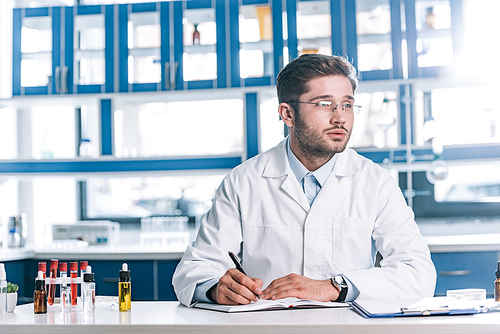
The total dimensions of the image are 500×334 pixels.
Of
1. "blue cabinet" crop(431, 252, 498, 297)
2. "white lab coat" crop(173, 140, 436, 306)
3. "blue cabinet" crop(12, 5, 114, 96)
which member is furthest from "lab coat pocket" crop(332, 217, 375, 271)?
"blue cabinet" crop(12, 5, 114, 96)

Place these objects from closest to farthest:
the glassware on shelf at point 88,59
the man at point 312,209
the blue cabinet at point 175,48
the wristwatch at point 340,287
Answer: the wristwatch at point 340,287 → the man at point 312,209 → the blue cabinet at point 175,48 → the glassware on shelf at point 88,59

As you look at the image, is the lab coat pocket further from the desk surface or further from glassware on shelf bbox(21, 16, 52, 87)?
glassware on shelf bbox(21, 16, 52, 87)

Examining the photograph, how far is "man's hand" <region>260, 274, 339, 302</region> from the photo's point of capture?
1310mm

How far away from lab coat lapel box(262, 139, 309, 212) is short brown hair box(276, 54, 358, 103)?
0.19 metres

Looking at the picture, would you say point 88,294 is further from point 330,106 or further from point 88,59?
point 88,59

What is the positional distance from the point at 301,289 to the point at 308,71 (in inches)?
29.4

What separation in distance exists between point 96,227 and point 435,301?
2696mm

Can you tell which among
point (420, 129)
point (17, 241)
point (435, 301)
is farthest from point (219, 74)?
point (435, 301)

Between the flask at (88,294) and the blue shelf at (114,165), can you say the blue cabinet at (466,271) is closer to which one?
the blue shelf at (114,165)

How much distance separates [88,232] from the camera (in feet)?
11.5

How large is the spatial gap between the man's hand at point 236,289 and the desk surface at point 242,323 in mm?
66

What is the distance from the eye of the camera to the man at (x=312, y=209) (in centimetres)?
156

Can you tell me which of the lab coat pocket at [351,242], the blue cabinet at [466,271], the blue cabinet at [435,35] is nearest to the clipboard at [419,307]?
the lab coat pocket at [351,242]

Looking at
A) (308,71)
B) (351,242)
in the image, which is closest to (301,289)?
(351,242)
